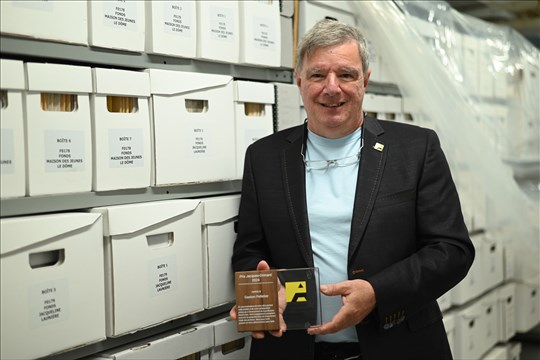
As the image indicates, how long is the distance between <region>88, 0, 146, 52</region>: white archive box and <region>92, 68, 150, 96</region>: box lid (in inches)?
2.1

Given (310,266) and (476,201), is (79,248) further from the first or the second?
(476,201)

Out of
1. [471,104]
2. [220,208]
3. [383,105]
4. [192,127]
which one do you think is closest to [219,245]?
[220,208]

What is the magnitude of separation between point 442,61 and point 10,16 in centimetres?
157

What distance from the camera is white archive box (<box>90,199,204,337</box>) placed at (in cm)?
131

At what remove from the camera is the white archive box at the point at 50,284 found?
1.12m

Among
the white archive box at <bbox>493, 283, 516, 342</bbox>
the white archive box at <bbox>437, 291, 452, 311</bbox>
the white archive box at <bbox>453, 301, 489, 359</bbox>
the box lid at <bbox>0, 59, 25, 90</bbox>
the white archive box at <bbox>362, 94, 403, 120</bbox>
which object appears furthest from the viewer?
the white archive box at <bbox>493, 283, 516, 342</bbox>

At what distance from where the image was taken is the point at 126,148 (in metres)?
1.35

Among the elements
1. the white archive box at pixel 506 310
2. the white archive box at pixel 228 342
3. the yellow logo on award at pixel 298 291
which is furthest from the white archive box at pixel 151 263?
the white archive box at pixel 506 310

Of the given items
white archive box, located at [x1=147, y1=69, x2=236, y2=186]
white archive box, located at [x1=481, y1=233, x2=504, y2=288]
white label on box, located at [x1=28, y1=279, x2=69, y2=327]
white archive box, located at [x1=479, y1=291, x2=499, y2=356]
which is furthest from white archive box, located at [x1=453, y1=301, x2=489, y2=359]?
white label on box, located at [x1=28, y1=279, x2=69, y2=327]

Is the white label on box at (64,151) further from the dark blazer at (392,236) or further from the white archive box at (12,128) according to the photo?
the dark blazer at (392,236)

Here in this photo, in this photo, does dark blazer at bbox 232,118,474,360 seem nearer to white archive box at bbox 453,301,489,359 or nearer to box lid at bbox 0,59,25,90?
box lid at bbox 0,59,25,90

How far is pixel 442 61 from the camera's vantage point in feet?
7.35

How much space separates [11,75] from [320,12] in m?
1.11

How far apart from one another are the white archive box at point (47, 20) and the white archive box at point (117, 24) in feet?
0.06
